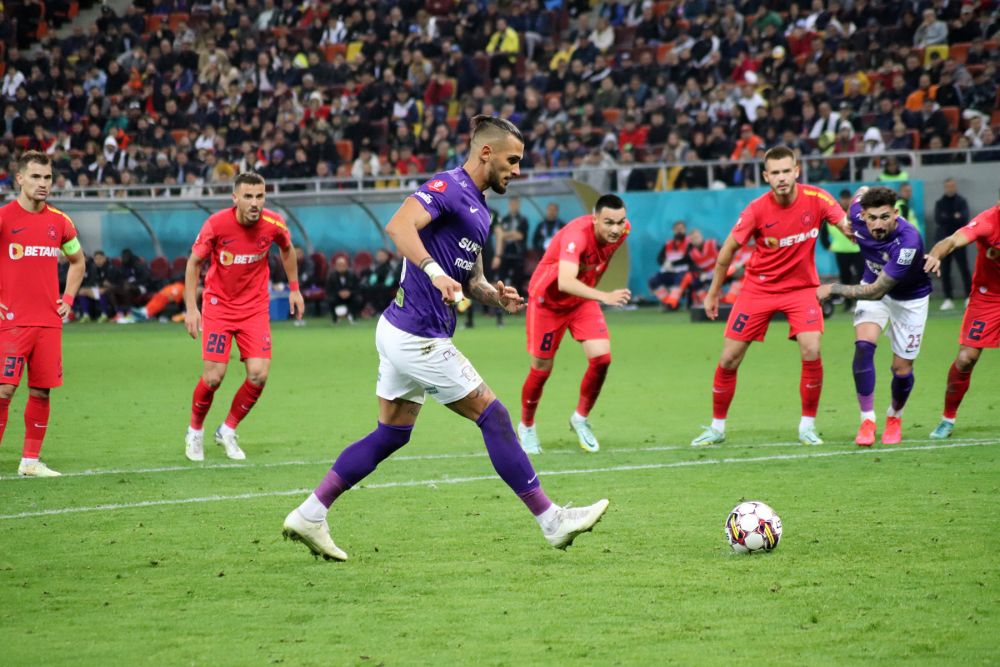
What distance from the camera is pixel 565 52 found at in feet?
99.9

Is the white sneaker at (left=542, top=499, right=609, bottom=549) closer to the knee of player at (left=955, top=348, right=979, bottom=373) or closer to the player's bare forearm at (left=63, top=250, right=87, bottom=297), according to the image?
the knee of player at (left=955, top=348, right=979, bottom=373)

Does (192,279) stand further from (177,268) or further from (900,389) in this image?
(177,268)

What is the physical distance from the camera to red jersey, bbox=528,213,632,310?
10.2 m

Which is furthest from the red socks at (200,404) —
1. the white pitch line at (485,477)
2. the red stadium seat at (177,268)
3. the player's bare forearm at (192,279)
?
the red stadium seat at (177,268)

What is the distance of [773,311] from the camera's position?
10.4m

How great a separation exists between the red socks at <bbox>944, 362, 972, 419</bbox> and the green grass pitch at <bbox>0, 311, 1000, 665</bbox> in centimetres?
27

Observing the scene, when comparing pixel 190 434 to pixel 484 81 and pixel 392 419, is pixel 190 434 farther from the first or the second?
pixel 484 81

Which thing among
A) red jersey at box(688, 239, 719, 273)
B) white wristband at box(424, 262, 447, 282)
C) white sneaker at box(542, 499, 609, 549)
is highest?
white wristband at box(424, 262, 447, 282)

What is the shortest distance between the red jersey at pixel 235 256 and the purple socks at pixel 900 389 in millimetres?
4949

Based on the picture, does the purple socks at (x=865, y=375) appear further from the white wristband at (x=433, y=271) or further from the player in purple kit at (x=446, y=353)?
the white wristband at (x=433, y=271)

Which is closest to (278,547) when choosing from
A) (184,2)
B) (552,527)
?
(552,527)

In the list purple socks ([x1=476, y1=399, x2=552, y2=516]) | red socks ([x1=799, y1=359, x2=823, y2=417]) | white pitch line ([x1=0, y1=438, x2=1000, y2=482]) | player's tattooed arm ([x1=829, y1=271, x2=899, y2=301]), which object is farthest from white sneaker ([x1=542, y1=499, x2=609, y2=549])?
red socks ([x1=799, y1=359, x2=823, y2=417])

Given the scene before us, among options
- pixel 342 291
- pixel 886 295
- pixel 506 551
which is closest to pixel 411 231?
pixel 506 551

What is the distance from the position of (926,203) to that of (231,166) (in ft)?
55.1
